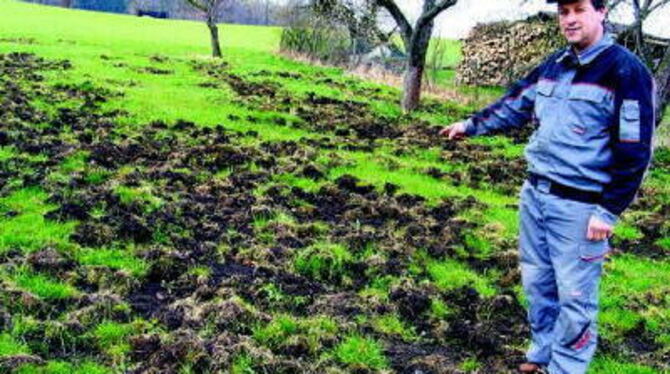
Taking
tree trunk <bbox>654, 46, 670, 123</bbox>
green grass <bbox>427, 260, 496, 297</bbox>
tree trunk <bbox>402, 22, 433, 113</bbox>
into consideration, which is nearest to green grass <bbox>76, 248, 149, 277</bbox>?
green grass <bbox>427, 260, 496, 297</bbox>

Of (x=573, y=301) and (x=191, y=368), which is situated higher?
(x=573, y=301)

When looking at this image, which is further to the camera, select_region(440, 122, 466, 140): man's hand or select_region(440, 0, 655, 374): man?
select_region(440, 122, 466, 140): man's hand

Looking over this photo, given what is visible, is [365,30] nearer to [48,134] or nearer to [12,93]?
[12,93]

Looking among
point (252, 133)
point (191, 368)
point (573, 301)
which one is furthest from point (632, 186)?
point (252, 133)

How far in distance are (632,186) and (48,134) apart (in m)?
10.6

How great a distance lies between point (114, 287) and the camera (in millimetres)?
6320

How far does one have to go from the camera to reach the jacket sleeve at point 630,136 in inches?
163

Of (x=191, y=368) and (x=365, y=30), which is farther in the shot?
(x=365, y=30)

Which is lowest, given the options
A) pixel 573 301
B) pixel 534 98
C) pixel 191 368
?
pixel 191 368

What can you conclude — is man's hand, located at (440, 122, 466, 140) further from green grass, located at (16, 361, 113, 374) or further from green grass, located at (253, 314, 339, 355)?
green grass, located at (16, 361, 113, 374)

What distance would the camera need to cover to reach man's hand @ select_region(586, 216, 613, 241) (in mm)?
4316

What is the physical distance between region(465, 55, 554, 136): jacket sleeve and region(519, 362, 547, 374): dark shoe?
1.91 metres

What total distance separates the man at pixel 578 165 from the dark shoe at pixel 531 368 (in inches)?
13.0

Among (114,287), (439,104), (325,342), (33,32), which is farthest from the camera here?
(33,32)
